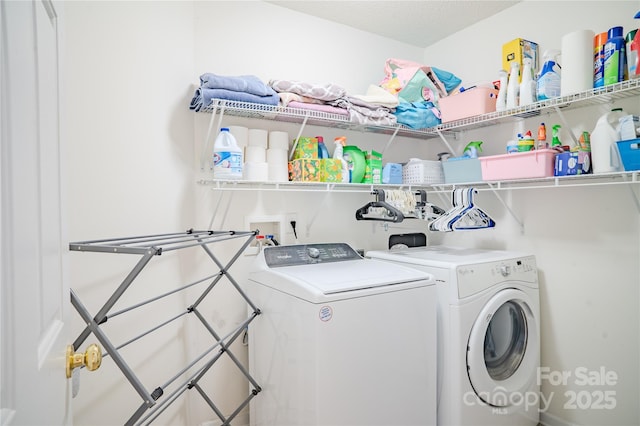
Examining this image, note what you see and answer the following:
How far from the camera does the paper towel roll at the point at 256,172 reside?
1981mm

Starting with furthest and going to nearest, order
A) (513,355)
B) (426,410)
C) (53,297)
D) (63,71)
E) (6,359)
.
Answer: (513,355)
(426,410)
(63,71)
(53,297)
(6,359)

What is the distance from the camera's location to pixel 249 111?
1.92 m

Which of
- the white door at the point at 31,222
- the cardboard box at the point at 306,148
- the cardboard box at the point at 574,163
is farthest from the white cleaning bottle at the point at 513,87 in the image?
the white door at the point at 31,222

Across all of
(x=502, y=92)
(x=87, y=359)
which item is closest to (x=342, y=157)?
(x=502, y=92)

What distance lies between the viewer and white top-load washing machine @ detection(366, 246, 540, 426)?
1785mm

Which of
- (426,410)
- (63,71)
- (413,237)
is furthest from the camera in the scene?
(413,237)

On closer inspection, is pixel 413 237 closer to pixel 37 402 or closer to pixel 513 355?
pixel 513 355

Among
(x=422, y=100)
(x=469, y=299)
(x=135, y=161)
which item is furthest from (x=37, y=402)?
(x=422, y=100)

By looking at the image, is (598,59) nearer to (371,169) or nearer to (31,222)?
(371,169)

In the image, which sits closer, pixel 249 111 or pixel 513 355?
pixel 249 111

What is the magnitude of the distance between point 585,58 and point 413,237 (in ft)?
4.91

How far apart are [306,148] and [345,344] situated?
1.21 metres

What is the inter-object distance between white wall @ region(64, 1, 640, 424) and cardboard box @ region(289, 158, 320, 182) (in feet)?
0.69

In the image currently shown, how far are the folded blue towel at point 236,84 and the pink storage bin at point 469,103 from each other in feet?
3.93
